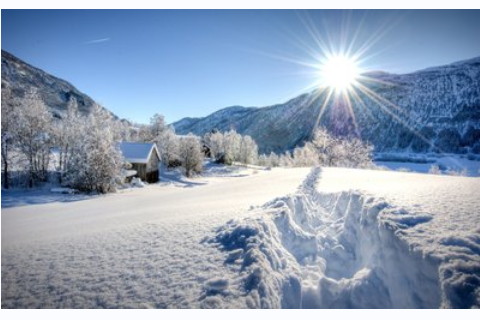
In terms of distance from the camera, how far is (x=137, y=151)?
37.4 meters

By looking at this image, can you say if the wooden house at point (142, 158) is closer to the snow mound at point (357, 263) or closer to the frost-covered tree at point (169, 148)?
the frost-covered tree at point (169, 148)

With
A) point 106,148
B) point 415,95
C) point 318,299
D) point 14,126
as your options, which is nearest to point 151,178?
point 106,148

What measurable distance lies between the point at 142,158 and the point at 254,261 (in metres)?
34.5

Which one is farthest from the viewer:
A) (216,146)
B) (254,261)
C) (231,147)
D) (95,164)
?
(216,146)

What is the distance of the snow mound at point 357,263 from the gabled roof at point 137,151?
31.2 meters

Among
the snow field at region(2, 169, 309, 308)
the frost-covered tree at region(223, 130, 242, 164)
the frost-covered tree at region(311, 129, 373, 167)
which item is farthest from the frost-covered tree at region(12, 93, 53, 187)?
the frost-covered tree at region(223, 130, 242, 164)

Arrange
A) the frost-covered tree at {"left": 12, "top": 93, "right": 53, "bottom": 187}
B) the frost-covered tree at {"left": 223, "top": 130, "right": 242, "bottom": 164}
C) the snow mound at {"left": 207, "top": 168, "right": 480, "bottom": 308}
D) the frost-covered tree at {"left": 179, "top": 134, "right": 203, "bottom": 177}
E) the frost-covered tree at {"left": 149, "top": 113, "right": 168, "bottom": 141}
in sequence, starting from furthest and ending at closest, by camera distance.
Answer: the frost-covered tree at {"left": 223, "top": 130, "right": 242, "bottom": 164} < the frost-covered tree at {"left": 149, "top": 113, "right": 168, "bottom": 141} < the frost-covered tree at {"left": 179, "top": 134, "right": 203, "bottom": 177} < the frost-covered tree at {"left": 12, "top": 93, "right": 53, "bottom": 187} < the snow mound at {"left": 207, "top": 168, "right": 480, "bottom": 308}

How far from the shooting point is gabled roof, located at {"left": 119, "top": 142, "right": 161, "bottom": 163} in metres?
36.2

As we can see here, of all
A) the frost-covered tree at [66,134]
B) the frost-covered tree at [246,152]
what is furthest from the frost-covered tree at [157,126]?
the frost-covered tree at [246,152]

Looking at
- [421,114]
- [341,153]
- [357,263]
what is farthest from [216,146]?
[421,114]

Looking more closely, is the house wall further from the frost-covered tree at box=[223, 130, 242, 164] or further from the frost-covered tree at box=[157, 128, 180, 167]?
the frost-covered tree at box=[223, 130, 242, 164]

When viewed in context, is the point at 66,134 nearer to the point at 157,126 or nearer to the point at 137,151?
the point at 137,151
